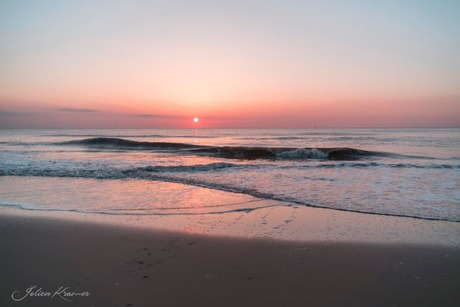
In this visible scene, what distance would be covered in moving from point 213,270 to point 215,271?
38mm

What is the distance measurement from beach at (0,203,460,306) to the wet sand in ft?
0.04

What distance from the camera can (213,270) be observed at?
4191 millimetres

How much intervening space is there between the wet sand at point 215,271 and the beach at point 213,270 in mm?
12

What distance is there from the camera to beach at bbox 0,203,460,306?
3475 mm

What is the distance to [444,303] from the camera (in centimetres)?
338

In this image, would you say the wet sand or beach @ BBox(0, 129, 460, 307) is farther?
beach @ BBox(0, 129, 460, 307)

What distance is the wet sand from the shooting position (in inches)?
137

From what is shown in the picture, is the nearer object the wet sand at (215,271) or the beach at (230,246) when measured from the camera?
the wet sand at (215,271)

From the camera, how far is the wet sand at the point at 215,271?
347 cm

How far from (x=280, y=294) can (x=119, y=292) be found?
1.73 metres

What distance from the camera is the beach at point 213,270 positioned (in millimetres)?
3475
